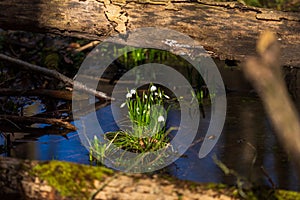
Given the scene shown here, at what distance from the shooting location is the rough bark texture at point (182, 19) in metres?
5.84

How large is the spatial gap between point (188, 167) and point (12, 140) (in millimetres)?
2003

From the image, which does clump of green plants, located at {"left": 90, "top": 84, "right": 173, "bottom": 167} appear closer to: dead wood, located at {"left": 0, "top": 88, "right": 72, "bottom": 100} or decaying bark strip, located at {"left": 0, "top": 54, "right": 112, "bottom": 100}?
decaying bark strip, located at {"left": 0, "top": 54, "right": 112, "bottom": 100}

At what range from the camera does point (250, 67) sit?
238 cm

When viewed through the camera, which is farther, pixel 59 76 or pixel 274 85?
pixel 59 76

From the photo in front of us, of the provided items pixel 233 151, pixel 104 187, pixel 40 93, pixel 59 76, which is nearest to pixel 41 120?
pixel 59 76

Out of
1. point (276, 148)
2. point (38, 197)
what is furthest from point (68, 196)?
point (276, 148)

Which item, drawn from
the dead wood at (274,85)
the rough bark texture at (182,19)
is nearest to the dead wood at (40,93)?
the rough bark texture at (182,19)

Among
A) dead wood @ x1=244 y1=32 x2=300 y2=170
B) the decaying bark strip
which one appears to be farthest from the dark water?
dead wood @ x1=244 y1=32 x2=300 y2=170

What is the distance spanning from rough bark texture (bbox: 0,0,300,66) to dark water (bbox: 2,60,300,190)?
0.77m

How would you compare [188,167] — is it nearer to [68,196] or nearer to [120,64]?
[68,196]

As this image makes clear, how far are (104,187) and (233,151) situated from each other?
6.30 ft

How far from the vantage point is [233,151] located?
5387mm

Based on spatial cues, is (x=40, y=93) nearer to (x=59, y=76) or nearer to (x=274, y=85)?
(x=59, y=76)

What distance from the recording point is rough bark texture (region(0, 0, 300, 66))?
5840mm
